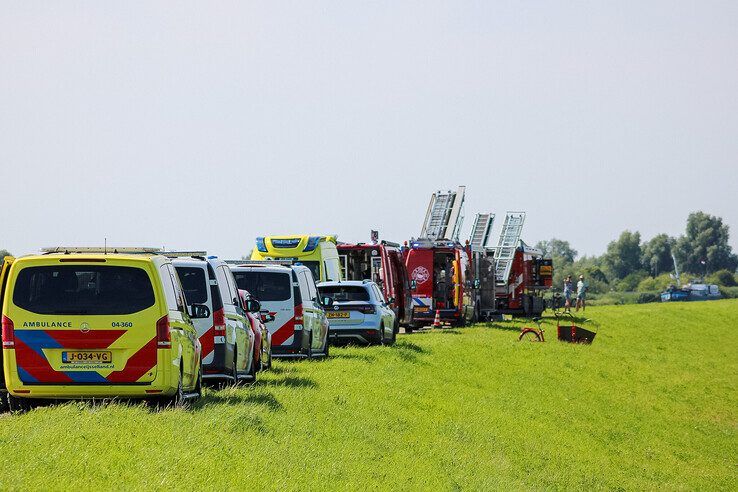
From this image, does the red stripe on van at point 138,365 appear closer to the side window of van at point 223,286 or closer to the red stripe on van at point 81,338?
the red stripe on van at point 81,338

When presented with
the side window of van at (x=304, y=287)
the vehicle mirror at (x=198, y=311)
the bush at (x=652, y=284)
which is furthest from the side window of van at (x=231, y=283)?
the bush at (x=652, y=284)

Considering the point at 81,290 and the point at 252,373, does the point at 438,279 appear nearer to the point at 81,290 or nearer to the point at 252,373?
the point at 252,373

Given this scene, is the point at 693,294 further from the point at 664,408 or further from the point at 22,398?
the point at 22,398

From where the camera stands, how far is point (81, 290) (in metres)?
14.7

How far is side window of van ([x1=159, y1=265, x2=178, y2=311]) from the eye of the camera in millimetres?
15055

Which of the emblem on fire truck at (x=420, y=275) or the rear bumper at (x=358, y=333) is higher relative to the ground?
the emblem on fire truck at (x=420, y=275)

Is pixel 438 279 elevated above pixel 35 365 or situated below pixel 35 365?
above

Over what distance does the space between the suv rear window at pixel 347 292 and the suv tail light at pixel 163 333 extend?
1533cm

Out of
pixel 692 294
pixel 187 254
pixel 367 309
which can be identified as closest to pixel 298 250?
pixel 367 309

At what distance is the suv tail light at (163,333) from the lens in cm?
1473

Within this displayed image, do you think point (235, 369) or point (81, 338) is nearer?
point (81, 338)

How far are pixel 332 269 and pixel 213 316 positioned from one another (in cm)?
1466

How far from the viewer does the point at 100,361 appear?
1459 centimetres

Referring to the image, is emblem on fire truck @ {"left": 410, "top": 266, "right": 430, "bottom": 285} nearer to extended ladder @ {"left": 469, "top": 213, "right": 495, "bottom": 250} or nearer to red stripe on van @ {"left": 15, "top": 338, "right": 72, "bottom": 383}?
extended ladder @ {"left": 469, "top": 213, "right": 495, "bottom": 250}
